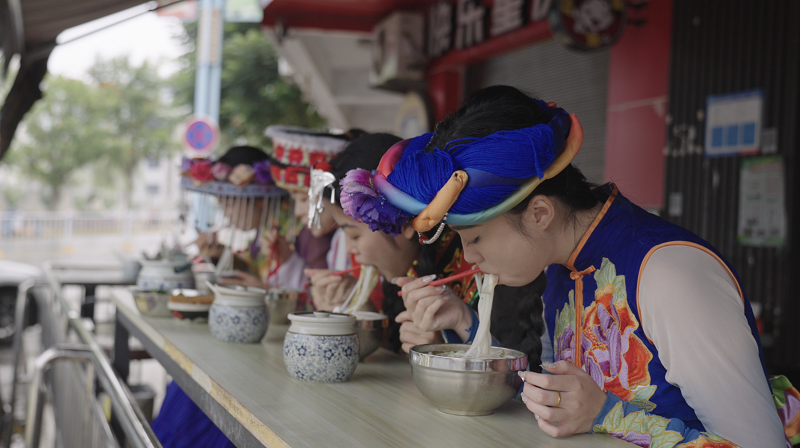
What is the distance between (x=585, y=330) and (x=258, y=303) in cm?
89

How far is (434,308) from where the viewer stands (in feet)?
4.44

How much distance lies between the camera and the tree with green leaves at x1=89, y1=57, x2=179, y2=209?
2280 cm

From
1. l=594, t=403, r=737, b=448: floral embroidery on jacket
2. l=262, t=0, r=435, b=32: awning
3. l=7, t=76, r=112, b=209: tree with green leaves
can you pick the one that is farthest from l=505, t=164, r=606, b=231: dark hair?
l=7, t=76, r=112, b=209: tree with green leaves

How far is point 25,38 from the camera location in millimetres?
3889

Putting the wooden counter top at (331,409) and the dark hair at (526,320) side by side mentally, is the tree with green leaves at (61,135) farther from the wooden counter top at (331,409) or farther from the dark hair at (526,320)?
the dark hair at (526,320)

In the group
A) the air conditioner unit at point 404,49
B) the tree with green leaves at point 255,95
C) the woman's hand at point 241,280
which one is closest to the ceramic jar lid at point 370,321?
the woman's hand at point 241,280

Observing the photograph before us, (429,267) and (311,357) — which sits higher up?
(429,267)

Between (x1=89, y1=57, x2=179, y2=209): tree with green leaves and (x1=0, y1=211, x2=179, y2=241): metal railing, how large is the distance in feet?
12.1

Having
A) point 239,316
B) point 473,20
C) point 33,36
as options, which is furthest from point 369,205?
point 473,20

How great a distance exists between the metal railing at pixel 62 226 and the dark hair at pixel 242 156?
1224 centimetres

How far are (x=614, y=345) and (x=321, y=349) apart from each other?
57cm

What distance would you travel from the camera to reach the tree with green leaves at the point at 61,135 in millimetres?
21344

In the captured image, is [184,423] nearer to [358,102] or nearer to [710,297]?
[710,297]

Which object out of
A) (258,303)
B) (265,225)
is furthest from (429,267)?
(265,225)
